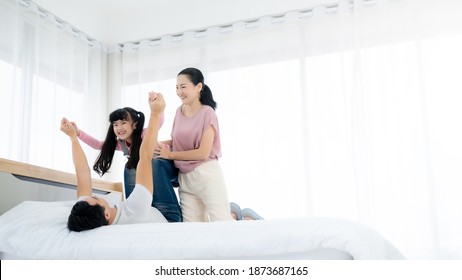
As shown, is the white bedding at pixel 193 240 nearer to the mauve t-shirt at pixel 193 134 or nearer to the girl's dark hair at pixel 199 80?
the mauve t-shirt at pixel 193 134

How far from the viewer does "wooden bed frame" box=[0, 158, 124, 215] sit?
1.89 m

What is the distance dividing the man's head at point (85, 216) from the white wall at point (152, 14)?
7.12 feet

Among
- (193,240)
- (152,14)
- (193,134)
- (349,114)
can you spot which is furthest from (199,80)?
(152,14)

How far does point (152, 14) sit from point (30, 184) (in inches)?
82.9

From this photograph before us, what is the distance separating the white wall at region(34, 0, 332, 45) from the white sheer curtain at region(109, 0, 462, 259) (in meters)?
0.08

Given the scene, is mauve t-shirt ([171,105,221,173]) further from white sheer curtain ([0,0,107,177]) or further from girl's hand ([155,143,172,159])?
white sheer curtain ([0,0,107,177])

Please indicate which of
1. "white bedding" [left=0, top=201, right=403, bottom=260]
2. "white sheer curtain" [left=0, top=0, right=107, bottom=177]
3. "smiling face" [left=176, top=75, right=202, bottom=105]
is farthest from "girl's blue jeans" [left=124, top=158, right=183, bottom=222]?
"white sheer curtain" [left=0, top=0, right=107, bottom=177]

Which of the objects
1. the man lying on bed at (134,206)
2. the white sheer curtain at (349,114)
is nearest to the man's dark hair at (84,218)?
the man lying on bed at (134,206)

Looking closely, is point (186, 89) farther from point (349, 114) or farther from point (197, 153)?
point (349, 114)

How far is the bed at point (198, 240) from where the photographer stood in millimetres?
1232

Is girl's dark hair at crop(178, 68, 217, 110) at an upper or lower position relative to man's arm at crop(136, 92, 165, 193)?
upper

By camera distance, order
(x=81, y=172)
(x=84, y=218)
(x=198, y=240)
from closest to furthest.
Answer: (x=198, y=240)
(x=84, y=218)
(x=81, y=172)

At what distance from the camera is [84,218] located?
1543 mm

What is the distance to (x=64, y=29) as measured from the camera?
3430 millimetres
